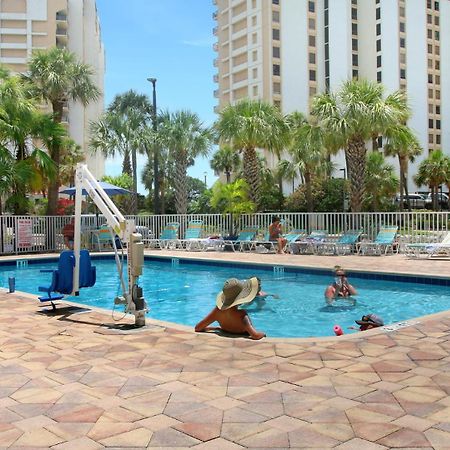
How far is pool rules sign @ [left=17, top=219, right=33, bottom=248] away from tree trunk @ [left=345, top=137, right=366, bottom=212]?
11922mm

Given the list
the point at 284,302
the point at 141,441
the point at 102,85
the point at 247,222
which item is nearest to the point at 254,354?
the point at 141,441

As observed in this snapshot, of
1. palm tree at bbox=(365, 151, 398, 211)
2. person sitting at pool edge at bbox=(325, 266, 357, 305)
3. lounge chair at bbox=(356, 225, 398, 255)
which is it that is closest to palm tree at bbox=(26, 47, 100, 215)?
lounge chair at bbox=(356, 225, 398, 255)

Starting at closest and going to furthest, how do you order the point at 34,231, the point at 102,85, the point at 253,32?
the point at 34,231 → the point at 253,32 → the point at 102,85

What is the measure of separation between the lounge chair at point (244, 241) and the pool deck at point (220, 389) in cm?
1357

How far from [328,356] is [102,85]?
8855cm

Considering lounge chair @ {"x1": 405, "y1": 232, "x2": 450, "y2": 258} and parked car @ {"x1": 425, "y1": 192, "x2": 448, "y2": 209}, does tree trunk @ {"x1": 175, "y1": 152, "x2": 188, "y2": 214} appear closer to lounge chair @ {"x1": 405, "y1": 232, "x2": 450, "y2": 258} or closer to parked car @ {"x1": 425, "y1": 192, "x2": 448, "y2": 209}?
lounge chair @ {"x1": 405, "y1": 232, "x2": 450, "y2": 258}

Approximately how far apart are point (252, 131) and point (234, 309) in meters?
16.9

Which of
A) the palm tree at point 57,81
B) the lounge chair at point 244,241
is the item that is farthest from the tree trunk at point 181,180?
the lounge chair at point 244,241

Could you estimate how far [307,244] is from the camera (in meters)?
18.5

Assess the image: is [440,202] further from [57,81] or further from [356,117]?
[57,81]

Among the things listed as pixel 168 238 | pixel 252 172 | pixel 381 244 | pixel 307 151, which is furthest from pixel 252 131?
pixel 307 151

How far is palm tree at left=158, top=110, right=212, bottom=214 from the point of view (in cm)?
2936

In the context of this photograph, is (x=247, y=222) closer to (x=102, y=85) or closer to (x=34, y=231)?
(x=34, y=231)

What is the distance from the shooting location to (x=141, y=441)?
11.0 feet
